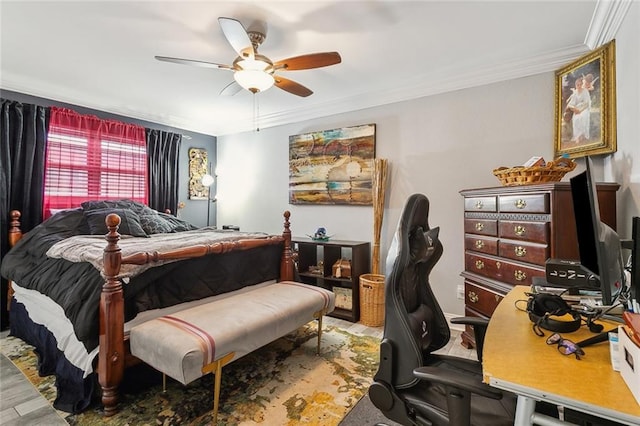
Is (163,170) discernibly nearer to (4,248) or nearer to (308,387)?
(4,248)

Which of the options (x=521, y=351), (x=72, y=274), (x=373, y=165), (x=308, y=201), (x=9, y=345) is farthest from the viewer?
(x=308, y=201)

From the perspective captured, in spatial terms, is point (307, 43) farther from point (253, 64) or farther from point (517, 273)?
point (517, 273)

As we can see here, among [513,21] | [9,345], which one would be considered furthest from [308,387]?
[513,21]

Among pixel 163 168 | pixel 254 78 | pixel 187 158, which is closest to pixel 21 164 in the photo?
pixel 163 168

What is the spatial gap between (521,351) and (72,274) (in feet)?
8.20

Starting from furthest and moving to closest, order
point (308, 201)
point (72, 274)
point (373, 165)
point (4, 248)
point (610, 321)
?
point (308, 201) < point (373, 165) < point (4, 248) < point (72, 274) < point (610, 321)

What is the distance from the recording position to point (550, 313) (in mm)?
1212

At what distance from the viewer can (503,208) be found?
7.42 feet

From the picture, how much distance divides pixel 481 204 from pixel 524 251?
1.62ft

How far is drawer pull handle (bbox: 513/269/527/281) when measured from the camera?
83.1 inches

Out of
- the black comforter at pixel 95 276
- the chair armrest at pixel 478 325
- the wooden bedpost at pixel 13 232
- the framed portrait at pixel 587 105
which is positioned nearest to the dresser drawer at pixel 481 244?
the framed portrait at pixel 587 105

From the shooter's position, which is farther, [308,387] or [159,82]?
[159,82]

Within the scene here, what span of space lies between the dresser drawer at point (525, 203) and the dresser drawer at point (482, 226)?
0.15m

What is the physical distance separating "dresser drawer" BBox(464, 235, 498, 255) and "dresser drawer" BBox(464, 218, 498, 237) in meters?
0.04
